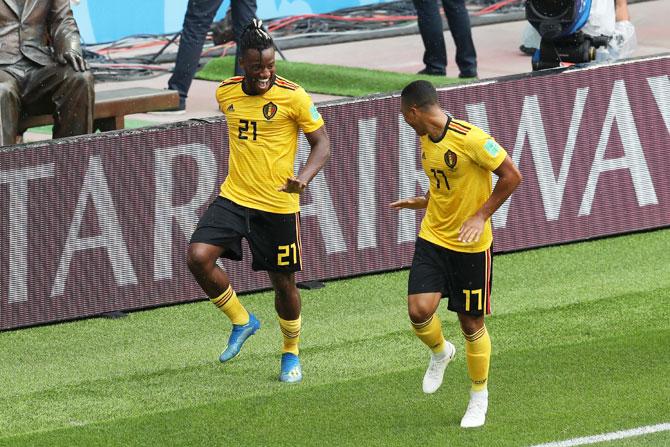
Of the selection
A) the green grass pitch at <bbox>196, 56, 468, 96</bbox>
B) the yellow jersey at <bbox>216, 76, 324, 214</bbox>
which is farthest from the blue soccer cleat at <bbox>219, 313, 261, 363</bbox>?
the green grass pitch at <bbox>196, 56, 468, 96</bbox>

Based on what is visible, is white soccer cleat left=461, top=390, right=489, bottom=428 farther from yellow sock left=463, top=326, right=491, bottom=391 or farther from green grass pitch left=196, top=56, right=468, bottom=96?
green grass pitch left=196, top=56, right=468, bottom=96

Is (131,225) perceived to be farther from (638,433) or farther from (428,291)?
(638,433)

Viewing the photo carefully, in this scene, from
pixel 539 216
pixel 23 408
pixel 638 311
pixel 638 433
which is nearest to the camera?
pixel 638 433

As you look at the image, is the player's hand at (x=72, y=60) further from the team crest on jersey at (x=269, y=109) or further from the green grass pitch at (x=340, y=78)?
the green grass pitch at (x=340, y=78)

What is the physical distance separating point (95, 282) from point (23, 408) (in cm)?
192

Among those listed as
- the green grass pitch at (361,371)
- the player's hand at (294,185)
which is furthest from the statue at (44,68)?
the player's hand at (294,185)

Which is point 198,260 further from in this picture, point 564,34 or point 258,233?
point 564,34

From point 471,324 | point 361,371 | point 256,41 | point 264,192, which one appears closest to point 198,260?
point 264,192

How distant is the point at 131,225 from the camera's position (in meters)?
10.0

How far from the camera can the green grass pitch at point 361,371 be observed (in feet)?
24.6

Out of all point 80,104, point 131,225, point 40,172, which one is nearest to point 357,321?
point 131,225

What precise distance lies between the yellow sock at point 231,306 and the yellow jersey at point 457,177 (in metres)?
1.44

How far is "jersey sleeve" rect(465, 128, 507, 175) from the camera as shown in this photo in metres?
7.32

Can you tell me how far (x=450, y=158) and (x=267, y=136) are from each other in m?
1.37
